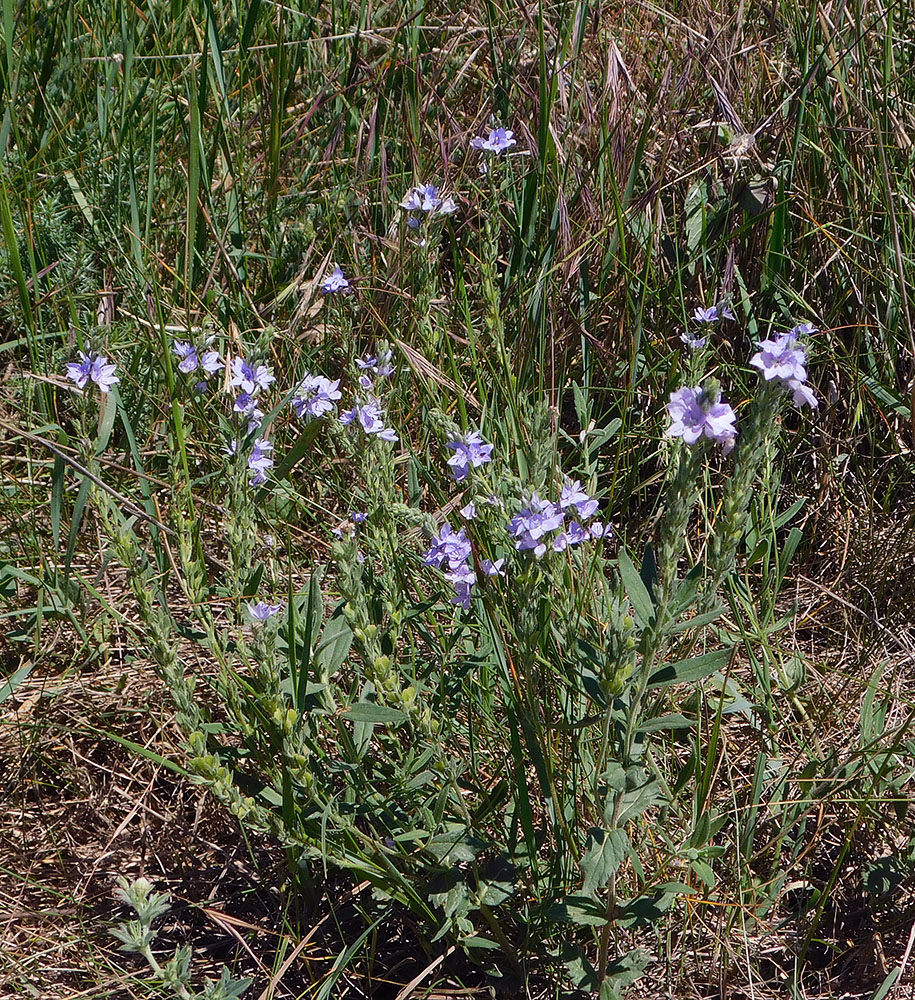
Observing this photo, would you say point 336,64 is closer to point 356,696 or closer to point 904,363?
point 904,363

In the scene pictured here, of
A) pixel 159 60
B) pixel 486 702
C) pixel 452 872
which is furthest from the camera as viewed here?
pixel 159 60

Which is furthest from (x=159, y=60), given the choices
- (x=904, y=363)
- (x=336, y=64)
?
(x=904, y=363)

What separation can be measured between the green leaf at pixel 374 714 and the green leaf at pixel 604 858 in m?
0.36

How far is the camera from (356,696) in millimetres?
2139

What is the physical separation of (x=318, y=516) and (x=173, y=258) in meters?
1.03

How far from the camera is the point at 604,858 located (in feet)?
5.06

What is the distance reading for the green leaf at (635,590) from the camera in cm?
151

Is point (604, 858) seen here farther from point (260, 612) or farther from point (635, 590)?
point (260, 612)

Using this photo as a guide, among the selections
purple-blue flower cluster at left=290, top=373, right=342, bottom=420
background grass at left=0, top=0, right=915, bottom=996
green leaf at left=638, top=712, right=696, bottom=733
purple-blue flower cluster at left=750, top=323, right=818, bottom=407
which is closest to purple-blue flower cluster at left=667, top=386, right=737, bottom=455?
purple-blue flower cluster at left=750, top=323, right=818, bottom=407

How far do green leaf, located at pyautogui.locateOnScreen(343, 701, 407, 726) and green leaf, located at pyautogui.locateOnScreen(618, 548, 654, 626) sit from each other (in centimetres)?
42

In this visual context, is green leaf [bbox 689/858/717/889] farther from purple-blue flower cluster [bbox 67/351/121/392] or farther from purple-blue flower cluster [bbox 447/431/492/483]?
purple-blue flower cluster [bbox 67/351/121/392]

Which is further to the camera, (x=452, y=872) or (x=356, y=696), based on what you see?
(x=356, y=696)

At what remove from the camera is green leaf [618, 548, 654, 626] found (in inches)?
59.3

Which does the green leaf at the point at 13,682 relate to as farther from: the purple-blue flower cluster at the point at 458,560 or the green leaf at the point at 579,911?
the green leaf at the point at 579,911
